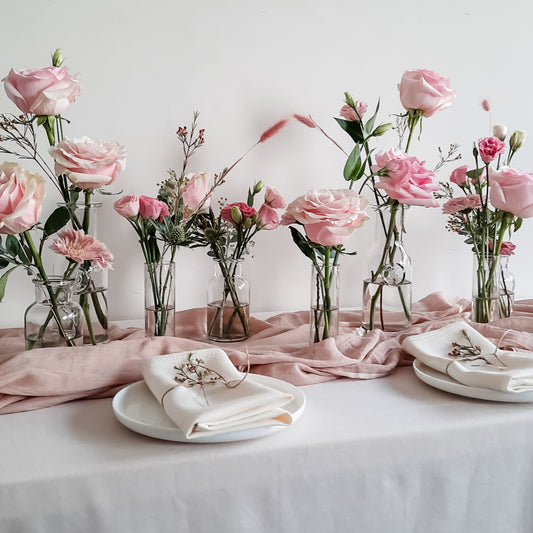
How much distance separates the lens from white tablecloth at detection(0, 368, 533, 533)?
729 mm

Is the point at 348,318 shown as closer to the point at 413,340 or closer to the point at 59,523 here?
the point at 413,340

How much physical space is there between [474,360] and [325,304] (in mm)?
267

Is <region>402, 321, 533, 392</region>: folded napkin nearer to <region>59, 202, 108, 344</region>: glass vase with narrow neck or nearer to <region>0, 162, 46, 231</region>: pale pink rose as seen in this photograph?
<region>59, 202, 108, 344</region>: glass vase with narrow neck

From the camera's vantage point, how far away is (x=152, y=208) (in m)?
1.09

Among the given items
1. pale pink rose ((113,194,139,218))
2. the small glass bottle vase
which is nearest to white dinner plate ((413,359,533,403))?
the small glass bottle vase

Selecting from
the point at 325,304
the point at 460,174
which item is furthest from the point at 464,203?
the point at 325,304

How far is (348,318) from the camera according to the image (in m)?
A: 1.36

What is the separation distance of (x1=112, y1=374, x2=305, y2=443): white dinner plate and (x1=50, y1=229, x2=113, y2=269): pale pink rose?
222mm

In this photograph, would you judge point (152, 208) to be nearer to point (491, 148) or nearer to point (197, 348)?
point (197, 348)

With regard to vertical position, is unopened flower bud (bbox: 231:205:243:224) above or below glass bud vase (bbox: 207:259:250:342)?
above

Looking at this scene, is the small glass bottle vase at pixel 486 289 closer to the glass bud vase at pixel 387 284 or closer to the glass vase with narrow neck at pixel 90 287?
the glass bud vase at pixel 387 284

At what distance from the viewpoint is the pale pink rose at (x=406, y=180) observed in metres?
1.12

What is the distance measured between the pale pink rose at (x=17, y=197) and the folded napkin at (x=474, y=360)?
0.64m

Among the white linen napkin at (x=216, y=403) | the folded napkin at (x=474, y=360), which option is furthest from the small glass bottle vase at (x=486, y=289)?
the white linen napkin at (x=216, y=403)
